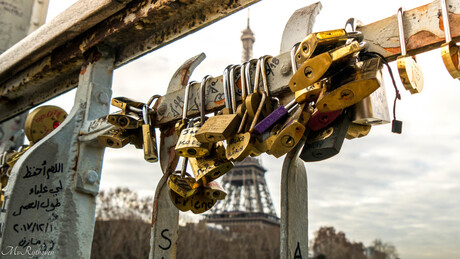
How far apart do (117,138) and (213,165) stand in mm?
465

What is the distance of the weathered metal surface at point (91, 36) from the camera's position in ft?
4.84

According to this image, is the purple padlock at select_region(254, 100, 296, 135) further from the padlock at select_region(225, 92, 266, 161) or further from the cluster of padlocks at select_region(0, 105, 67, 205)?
the cluster of padlocks at select_region(0, 105, 67, 205)

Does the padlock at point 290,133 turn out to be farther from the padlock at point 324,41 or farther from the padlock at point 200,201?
the padlock at point 200,201

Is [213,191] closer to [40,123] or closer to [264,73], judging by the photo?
[264,73]

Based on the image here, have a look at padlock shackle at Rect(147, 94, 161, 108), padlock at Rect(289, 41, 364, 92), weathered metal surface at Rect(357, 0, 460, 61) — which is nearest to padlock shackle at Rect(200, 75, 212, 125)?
padlock shackle at Rect(147, 94, 161, 108)

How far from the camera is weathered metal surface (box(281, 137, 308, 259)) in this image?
37.4 inches

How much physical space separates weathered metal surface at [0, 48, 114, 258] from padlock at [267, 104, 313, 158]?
3.37 ft

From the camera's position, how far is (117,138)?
1426mm

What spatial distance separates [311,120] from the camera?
947 mm

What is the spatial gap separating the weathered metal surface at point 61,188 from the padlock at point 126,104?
346mm

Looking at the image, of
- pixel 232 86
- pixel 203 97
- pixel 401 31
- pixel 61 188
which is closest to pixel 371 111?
pixel 401 31

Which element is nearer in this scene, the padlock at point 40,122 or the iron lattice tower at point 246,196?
the padlock at point 40,122

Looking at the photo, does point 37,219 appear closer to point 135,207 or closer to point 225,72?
point 225,72

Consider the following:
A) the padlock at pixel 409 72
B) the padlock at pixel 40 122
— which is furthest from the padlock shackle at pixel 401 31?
the padlock at pixel 40 122
